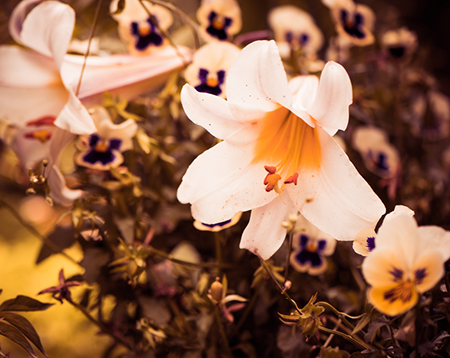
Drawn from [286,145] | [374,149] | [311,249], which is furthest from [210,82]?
[374,149]

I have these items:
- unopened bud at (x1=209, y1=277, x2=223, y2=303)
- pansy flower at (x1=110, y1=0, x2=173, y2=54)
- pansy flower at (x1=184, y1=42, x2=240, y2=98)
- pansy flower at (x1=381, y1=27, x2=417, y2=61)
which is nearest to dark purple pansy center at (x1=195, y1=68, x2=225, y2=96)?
pansy flower at (x1=184, y1=42, x2=240, y2=98)

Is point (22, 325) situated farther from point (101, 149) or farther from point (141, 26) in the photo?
point (141, 26)

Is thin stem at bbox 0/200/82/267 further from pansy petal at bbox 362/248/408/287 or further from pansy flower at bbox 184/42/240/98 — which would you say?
pansy petal at bbox 362/248/408/287

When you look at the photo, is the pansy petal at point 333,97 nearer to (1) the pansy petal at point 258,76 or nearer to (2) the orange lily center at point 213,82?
(1) the pansy petal at point 258,76

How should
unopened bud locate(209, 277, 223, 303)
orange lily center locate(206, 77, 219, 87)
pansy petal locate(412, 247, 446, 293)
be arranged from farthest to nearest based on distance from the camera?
orange lily center locate(206, 77, 219, 87)
unopened bud locate(209, 277, 223, 303)
pansy petal locate(412, 247, 446, 293)

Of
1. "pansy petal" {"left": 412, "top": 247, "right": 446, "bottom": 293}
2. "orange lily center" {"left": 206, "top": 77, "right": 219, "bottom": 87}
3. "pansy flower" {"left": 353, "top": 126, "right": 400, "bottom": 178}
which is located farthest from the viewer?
"pansy flower" {"left": 353, "top": 126, "right": 400, "bottom": 178}

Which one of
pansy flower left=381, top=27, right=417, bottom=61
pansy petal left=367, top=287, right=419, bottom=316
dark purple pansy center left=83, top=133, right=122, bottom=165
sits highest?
pansy petal left=367, top=287, right=419, bottom=316
